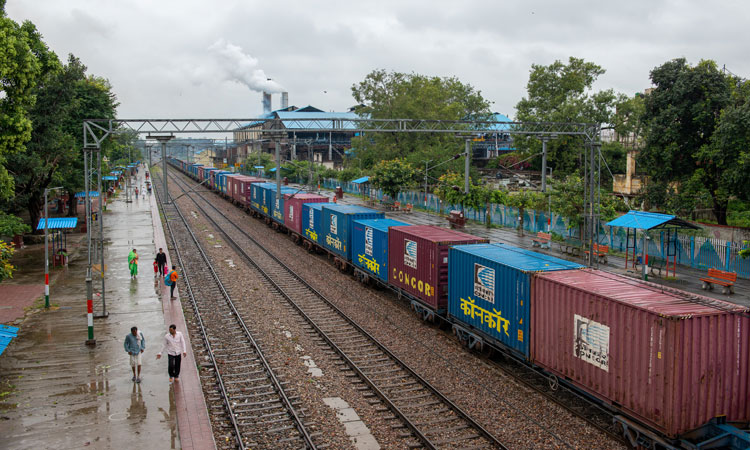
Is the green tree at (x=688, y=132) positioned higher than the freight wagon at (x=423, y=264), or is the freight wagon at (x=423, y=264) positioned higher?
the green tree at (x=688, y=132)

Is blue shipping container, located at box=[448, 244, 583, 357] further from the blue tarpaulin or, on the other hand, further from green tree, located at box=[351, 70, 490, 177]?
green tree, located at box=[351, 70, 490, 177]

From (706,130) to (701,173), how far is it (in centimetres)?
253

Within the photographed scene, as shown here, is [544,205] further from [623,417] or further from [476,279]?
[623,417]

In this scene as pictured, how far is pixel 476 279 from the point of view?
1544cm

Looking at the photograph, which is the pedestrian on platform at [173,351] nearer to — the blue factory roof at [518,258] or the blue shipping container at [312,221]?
the blue factory roof at [518,258]

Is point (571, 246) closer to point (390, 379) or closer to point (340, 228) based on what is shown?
point (340, 228)

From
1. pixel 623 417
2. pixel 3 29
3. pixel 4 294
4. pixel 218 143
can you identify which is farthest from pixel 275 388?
pixel 218 143

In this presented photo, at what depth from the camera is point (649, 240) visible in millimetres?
30328

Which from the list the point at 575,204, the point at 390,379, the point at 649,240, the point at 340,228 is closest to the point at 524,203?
the point at 575,204

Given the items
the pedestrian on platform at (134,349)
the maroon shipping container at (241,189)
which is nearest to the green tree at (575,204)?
the pedestrian on platform at (134,349)

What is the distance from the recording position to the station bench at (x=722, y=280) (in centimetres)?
2300

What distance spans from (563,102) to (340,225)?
126 feet

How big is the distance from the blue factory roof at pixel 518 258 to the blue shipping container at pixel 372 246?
5129mm

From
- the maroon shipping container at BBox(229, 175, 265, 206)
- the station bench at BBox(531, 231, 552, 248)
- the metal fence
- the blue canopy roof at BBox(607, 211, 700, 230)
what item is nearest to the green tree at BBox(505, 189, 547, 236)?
the metal fence
